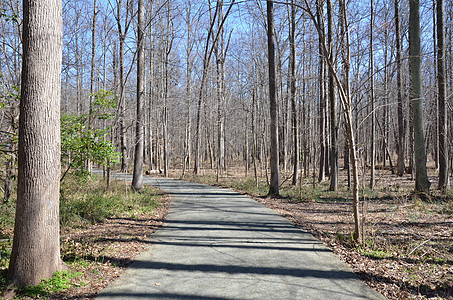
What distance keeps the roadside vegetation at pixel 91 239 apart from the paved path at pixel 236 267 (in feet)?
1.14

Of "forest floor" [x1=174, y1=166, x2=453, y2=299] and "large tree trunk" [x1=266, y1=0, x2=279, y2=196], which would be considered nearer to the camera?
"forest floor" [x1=174, y1=166, x2=453, y2=299]

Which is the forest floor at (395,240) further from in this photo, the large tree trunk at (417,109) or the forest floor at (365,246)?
the large tree trunk at (417,109)

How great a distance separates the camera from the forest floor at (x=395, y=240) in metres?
4.41

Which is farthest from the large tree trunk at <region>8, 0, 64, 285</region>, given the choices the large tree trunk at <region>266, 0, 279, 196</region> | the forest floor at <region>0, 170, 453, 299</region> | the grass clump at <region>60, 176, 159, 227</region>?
the large tree trunk at <region>266, 0, 279, 196</region>

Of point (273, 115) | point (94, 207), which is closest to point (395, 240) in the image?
point (94, 207)

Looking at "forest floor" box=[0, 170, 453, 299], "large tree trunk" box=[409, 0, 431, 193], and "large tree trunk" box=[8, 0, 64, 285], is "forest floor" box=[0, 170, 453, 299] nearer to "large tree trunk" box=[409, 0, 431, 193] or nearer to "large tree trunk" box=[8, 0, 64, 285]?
"large tree trunk" box=[8, 0, 64, 285]

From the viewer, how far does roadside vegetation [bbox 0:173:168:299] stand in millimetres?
3979

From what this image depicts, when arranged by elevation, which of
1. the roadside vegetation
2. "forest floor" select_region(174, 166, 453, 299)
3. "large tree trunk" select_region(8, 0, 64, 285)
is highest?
"large tree trunk" select_region(8, 0, 64, 285)

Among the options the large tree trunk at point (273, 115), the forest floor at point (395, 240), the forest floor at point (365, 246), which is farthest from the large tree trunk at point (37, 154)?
the large tree trunk at point (273, 115)

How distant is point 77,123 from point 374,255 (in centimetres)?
759

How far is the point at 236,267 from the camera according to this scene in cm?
499

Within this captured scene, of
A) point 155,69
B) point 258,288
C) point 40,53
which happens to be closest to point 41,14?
point 40,53

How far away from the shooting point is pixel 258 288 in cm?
421

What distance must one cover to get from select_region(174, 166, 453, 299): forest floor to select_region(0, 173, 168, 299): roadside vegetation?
4101 millimetres
